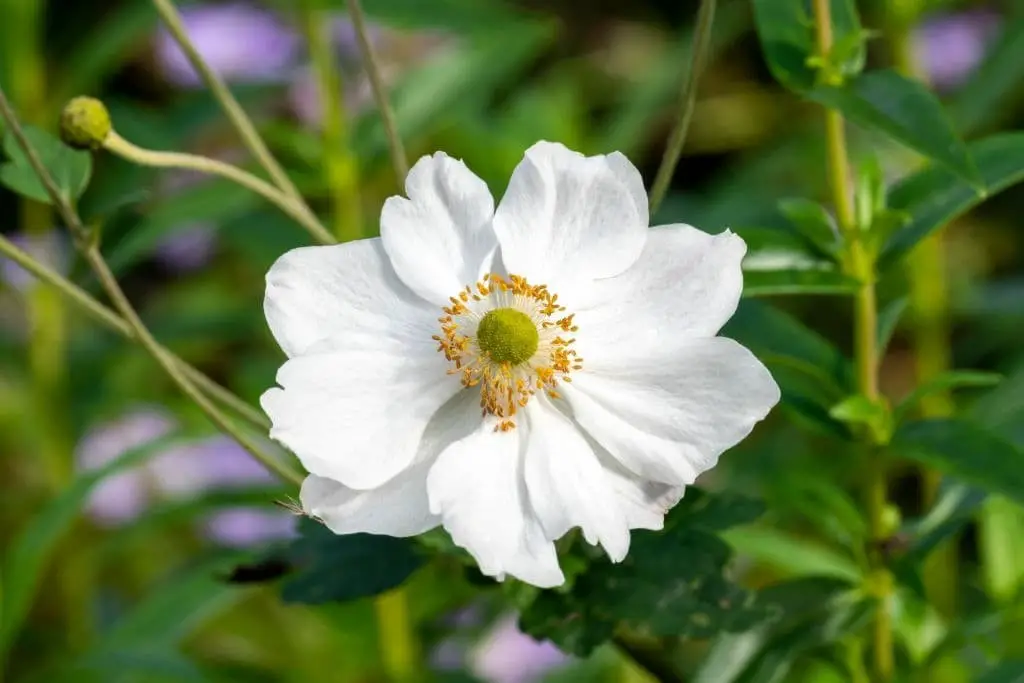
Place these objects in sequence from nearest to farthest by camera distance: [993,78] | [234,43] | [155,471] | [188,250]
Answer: [993,78] → [155,471] → [234,43] → [188,250]

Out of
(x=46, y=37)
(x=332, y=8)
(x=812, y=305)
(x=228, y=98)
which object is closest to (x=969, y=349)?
(x=812, y=305)

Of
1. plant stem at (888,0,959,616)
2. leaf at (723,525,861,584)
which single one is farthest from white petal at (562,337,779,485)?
plant stem at (888,0,959,616)

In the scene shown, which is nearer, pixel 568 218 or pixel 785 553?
pixel 568 218

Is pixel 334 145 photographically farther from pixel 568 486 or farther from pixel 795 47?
pixel 568 486

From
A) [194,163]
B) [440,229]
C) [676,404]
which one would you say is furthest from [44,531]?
[676,404]

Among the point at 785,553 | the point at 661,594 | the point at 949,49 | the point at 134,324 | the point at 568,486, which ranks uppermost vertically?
the point at 134,324

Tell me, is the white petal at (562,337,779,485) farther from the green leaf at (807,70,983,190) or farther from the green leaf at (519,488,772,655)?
the green leaf at (807,70,983,190)
